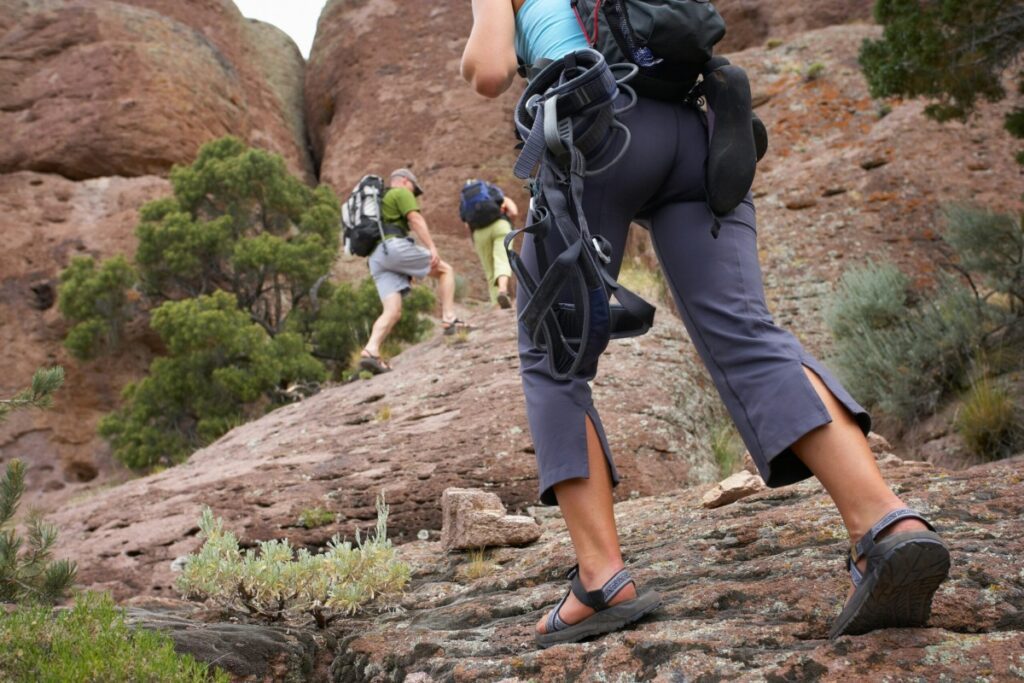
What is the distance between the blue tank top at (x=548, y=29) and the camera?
2578 millimetres

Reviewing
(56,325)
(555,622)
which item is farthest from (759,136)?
(56,325)

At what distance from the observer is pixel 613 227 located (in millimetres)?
2557

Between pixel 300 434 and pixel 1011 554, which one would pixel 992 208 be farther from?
pixel 1011 554

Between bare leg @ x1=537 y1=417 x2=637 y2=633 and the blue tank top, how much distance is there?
1.00 m

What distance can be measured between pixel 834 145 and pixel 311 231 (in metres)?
8.17

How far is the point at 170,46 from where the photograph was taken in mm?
20703

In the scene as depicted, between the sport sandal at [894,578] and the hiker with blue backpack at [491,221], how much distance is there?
25.0 feet

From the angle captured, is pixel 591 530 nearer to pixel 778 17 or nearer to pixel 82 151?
pixel 82 151

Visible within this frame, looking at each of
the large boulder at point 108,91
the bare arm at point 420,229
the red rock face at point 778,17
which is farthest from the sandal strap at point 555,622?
the red rock face at point 778,17

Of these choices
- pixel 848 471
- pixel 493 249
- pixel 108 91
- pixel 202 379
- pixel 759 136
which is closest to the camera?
pixel 848 471

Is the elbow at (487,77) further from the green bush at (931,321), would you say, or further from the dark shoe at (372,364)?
the dark shoe at (372,364)

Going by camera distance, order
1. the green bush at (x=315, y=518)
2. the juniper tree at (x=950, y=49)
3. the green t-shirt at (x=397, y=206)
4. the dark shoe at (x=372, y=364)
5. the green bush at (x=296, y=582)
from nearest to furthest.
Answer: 1. the green bush at (x=296, y=582)
2. the green bush at (x=315, y=518)
3. the juniper tree at (x=950, y=49)
4. the dark shoe at (x=372, y=364)
5. the green t-shirt at (x=397, y=206)

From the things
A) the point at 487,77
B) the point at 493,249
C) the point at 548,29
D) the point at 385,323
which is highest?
the point at 548,29

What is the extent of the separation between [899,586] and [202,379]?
13314 mm
